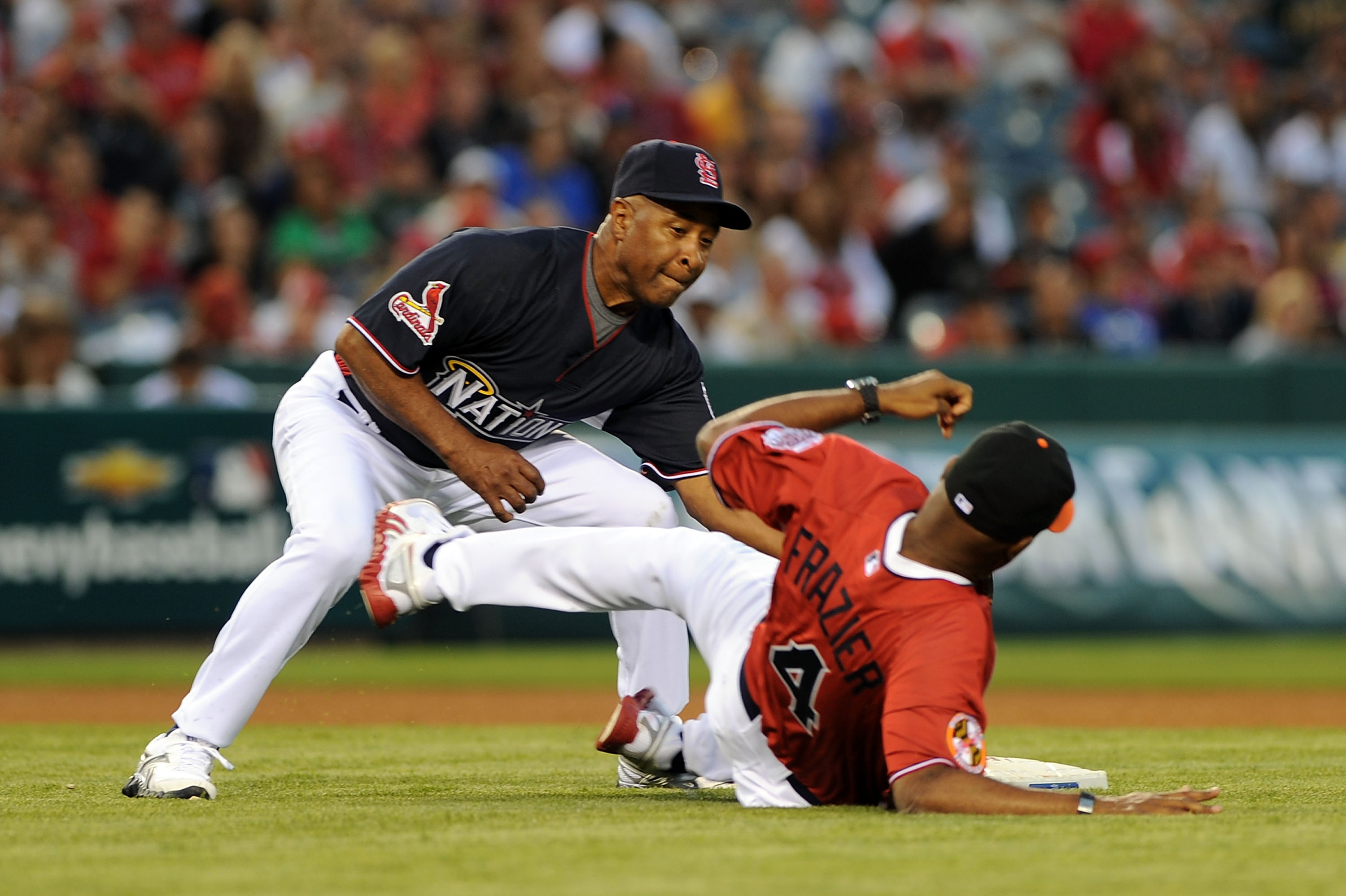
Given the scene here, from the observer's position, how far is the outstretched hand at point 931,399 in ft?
13.9

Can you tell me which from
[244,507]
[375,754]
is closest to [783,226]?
[244,507]

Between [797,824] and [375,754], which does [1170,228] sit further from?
[797,824]

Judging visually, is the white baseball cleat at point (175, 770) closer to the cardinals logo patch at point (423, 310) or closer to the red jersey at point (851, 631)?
the cardinals logo patch at point (423, 310)

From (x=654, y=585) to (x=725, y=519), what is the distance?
0.50 meters

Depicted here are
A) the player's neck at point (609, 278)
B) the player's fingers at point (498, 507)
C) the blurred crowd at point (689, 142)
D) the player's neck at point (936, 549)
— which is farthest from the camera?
the blurred crowd at point (689, 142)

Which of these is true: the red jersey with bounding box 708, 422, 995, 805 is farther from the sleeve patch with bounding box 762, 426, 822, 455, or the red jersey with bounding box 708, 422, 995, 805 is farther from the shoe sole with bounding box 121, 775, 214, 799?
the shoe sole with bounding box 121, 775, 214, 799

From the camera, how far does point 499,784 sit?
204 inches

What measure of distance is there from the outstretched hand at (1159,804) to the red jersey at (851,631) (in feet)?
1.01

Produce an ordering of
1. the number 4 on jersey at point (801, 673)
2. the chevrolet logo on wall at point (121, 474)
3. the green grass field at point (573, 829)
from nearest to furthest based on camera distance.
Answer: the green grass field at point (573, 829) < the number 4 on jersey at point (801, 673) < the chevrolet logo on wall at point (121, 474)

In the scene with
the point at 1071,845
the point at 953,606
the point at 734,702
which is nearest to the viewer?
the point at 1071,845

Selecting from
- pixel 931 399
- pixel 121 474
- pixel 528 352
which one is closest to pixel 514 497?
pixel 528 352

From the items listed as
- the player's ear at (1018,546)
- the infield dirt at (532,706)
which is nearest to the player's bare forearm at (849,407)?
the player's ear at (1018,546)

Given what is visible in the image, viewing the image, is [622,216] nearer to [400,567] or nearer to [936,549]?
[400,567]

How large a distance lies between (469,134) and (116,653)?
475 centimetres
